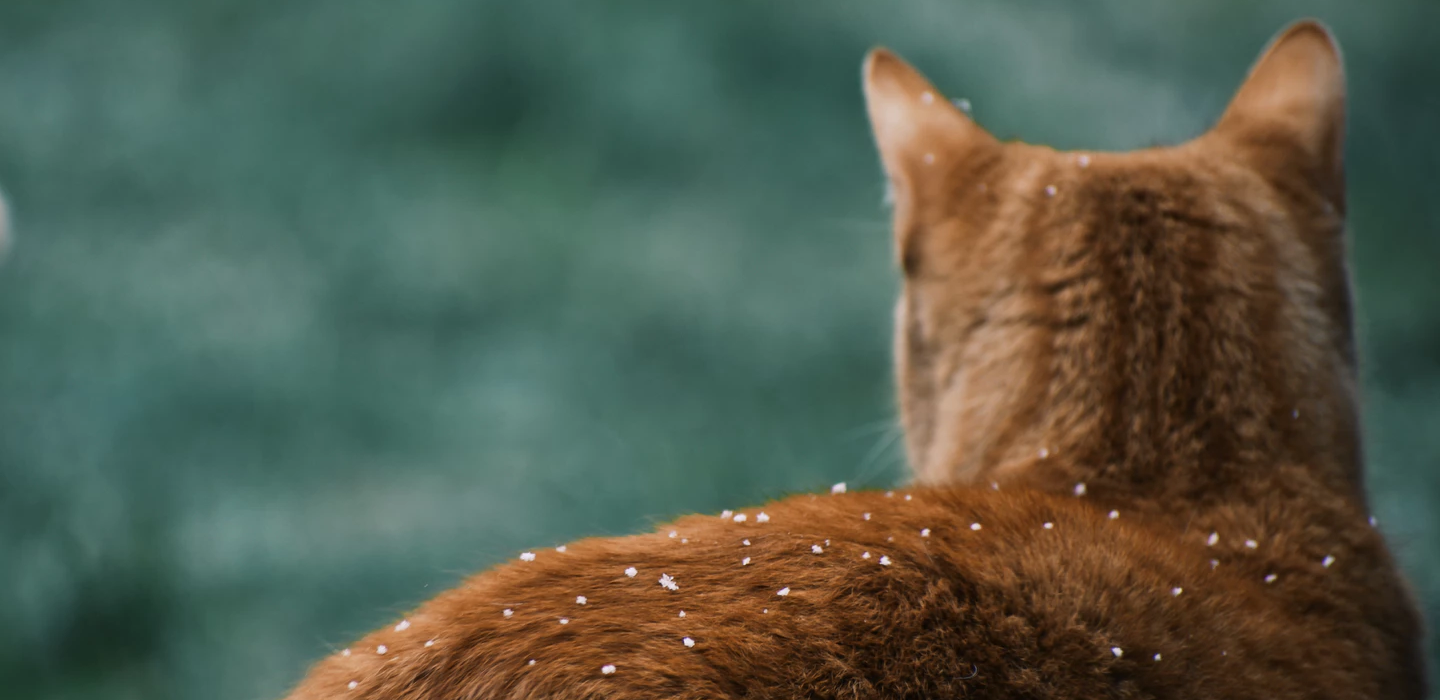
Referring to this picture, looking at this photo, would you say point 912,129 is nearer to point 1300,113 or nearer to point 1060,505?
point 1300,113

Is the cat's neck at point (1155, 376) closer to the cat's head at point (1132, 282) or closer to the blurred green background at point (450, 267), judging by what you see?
the cat's head at point (1132, 282)

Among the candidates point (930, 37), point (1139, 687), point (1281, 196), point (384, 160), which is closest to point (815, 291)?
point (930, 37)

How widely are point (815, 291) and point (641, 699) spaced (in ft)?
9.83

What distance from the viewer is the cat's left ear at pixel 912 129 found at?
173 centimetres

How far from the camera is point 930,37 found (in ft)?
12.5

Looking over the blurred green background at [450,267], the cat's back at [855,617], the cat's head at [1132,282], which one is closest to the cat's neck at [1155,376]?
the cat's head at [1132,282]

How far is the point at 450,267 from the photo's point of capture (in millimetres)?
3662

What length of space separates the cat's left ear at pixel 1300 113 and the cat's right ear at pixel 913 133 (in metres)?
0.38

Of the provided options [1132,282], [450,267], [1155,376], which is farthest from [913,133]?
[450,267]

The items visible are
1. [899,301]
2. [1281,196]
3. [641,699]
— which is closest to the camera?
[641,699]

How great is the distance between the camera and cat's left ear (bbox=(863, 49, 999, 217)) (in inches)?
67.9

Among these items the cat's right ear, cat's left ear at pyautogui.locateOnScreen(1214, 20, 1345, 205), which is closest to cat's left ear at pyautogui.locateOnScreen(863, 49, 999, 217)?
the cat's right ear

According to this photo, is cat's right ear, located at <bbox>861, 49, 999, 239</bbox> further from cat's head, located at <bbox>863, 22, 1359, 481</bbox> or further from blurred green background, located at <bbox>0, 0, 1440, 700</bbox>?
blurred green background, located at <bbox>0, 0, 1440, 700</bbox>

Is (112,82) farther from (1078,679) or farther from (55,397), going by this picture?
(1078,679)
